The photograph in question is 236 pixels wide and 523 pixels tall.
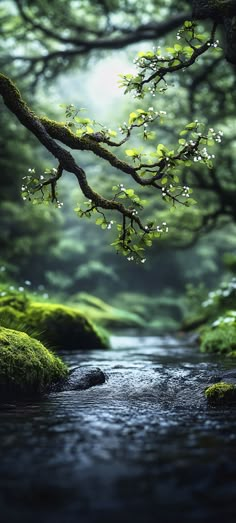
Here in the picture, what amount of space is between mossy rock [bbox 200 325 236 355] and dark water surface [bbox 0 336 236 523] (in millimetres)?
4623

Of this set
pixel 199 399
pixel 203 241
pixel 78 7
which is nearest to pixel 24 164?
pixel 78 7

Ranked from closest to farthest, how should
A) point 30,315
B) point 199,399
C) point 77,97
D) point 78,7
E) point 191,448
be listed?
point 191,448 → point 199,399 → point 30,315 → point 78,7 → point 77,97

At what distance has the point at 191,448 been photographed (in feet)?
11.2

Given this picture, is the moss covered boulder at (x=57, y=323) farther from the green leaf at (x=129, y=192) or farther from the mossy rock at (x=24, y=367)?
the green leaf at (x=129, y=192)

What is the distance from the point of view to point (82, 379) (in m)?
6.16

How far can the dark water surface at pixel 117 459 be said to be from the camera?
8.22 ft

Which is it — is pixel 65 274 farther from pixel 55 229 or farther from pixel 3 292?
pixel 3 292

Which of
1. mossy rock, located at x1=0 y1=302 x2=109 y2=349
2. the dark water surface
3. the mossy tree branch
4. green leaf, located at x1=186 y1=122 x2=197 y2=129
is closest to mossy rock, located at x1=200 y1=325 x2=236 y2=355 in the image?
mossy rock, located at x1=0 y1=302 x2=109 y2=349

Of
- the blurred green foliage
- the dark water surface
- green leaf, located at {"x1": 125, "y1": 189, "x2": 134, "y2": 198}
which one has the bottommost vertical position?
the dark water surface

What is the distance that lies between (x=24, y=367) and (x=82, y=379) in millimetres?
986

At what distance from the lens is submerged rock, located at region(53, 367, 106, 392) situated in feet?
19.6

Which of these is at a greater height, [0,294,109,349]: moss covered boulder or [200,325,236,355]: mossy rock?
[0,294,109,349]: moss covered boulder

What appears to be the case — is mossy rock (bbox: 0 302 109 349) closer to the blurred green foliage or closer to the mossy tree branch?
the blurred green foliage

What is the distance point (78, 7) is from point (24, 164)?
5621mm
